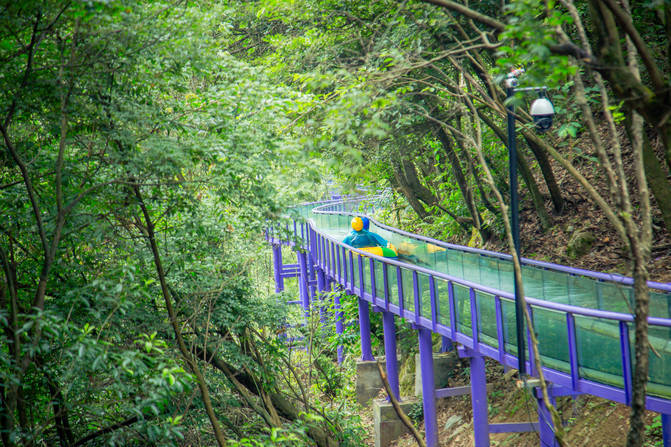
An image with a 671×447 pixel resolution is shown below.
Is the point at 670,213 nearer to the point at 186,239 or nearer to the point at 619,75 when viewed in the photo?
the point at 619,75

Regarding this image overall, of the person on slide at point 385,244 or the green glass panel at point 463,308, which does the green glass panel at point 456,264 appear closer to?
the person on slide at point 385,244

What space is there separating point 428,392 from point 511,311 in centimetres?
382

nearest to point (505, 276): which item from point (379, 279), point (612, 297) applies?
point (612, 297)

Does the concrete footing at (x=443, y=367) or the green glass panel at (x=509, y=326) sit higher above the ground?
the green glass panel at (x=509, y=326)

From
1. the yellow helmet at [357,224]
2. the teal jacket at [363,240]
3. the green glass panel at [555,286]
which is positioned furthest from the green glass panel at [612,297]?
the yellow helmet at [357,224]

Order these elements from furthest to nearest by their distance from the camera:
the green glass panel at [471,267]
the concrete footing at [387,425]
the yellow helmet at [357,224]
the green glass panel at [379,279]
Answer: the yellow helmet at [357,224] → the concrete footing at [387,425] → the green glass panel at [379,279] → the green glass panel at [471,267]

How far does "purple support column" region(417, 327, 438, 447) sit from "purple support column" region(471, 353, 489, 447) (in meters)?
1.42

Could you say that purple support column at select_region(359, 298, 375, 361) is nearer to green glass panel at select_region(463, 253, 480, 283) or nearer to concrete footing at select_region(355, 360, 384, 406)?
concrete footing at select_region(355, 360, 384, 406)

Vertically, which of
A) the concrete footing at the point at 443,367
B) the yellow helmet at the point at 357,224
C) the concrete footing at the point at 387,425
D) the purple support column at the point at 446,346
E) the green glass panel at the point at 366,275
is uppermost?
the yellow helmet at the point at 357,224

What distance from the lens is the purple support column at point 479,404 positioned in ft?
32.0

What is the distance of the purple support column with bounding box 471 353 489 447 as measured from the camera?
9.74m

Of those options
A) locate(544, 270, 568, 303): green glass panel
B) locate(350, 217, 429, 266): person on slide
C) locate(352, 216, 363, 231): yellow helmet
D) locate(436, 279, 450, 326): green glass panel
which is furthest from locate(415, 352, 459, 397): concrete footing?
locate(544, 270, 568, 303): green glass panel

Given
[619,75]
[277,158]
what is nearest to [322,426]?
[277,158]

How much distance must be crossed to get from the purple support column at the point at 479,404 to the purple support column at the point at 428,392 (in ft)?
4.67
